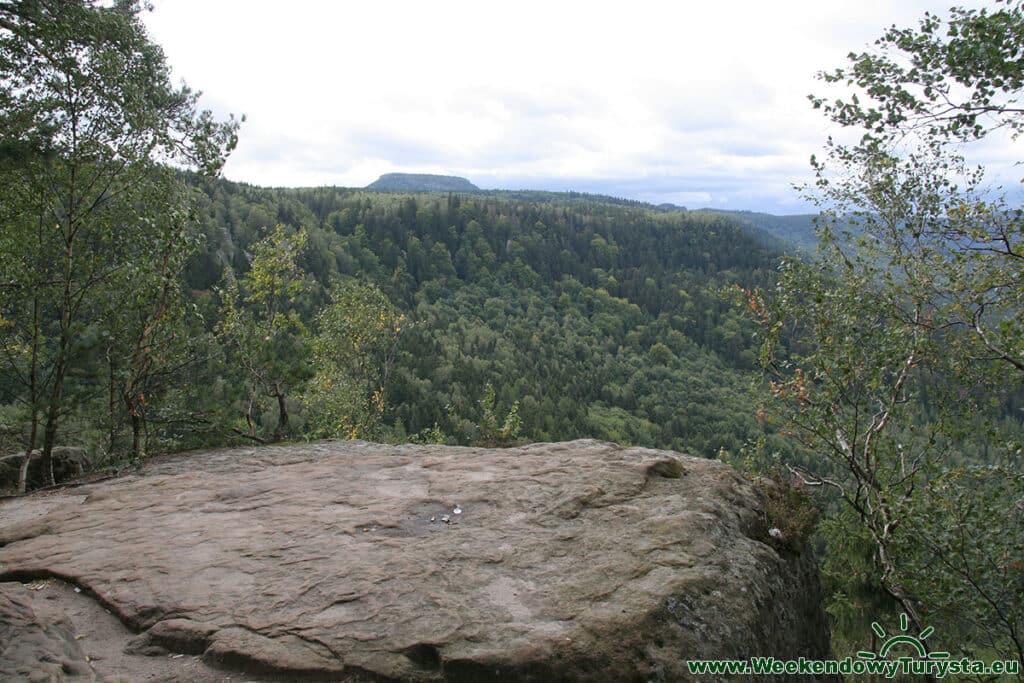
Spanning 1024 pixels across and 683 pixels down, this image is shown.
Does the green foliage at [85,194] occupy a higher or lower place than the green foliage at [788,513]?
higher

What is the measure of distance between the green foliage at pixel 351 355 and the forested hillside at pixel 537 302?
1760 centimetres

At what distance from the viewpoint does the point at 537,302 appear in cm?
14388

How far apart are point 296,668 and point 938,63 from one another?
919cm

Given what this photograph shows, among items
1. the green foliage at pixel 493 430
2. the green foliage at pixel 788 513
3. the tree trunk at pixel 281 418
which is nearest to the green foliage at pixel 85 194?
the tree trunk at pixel 281 418

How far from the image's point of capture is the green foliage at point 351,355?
79.0ft

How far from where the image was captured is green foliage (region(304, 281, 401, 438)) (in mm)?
24094

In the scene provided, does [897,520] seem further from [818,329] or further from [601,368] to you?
[601,368]

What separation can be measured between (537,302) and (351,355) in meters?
118

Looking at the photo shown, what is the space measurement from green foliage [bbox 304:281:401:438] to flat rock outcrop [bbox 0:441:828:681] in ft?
50.4

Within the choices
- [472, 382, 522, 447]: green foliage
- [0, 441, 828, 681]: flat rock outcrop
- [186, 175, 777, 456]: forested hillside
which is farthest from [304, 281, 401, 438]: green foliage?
[186, 175, 777, 456]: forested hillside

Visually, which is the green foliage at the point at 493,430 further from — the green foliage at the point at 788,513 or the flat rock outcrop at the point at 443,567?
the green foliage at the point at 788,513

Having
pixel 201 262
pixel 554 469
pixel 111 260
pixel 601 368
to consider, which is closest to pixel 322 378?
pixel 111 260

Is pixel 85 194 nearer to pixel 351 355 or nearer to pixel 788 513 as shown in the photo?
pixel 788 513

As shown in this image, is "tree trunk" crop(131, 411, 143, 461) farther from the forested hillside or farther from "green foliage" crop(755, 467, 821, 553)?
the forested hillside
